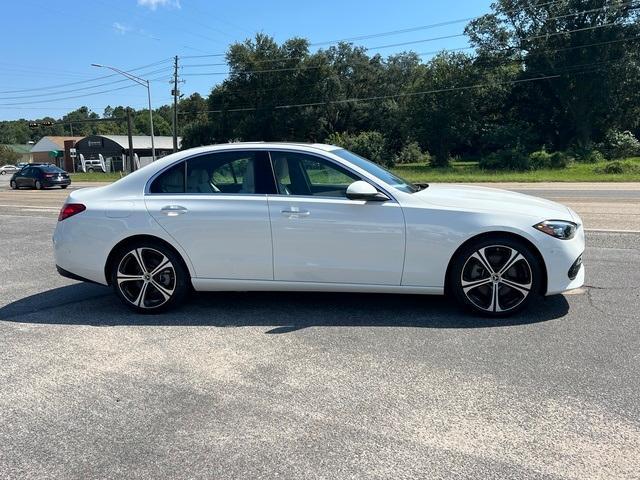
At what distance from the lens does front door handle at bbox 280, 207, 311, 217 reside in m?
4.95

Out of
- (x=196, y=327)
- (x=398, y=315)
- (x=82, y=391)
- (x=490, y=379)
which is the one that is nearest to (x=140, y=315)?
(x=196, y=327)

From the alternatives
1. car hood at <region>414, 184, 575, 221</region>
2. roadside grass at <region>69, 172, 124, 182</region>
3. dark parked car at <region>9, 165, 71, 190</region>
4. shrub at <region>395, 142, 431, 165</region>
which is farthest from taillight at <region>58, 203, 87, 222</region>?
shrub at <region>395, 142, 431, 165</region>

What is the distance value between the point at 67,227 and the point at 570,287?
4.72 meters

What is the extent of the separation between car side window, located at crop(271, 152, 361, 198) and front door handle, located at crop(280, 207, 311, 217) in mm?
213

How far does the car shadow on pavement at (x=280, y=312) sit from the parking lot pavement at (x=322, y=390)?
29mm

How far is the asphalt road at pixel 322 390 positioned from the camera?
9.43 feet

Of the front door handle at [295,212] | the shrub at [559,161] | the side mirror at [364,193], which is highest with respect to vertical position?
the shrub at [559,161]

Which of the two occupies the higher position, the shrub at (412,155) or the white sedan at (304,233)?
the shrub at (412,155)

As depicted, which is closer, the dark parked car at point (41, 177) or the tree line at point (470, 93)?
the dark parked car at point (41, 177)

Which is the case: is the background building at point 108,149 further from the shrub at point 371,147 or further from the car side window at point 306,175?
the car side window at point 306,175

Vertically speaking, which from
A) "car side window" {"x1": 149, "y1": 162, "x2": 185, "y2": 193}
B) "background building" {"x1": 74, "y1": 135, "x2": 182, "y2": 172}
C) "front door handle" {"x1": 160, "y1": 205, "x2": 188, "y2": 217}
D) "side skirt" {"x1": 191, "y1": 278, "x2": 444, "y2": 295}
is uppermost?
"background building" {"x1": 74, "y1": 135, "x2": 182, "y2": 172}

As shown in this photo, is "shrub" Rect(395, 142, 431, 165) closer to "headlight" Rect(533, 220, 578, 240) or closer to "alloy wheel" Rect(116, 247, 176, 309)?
"headlight" Rect(533, 220, 578, 240)

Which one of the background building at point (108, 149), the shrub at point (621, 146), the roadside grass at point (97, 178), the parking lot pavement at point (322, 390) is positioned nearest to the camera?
the parking lot pavement at point (322, 390)

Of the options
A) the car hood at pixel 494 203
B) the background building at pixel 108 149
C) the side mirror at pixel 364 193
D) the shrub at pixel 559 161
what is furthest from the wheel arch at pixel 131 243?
the background building at pixel 108 149
